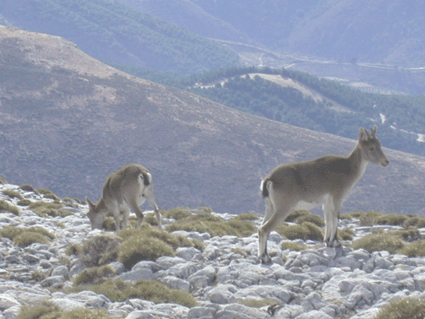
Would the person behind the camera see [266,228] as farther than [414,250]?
No

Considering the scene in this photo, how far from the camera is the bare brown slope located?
4906 inches

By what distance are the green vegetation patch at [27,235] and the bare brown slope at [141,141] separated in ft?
324

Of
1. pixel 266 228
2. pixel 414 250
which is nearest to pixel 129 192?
pixel 266 228

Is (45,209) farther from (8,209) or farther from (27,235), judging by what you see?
(27,235)

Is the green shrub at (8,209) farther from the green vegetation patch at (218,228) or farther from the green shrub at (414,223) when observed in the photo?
the green shrub at (414,223)

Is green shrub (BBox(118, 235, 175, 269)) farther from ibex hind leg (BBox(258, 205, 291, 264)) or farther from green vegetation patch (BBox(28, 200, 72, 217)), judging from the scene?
green vegetation patch (BBox(28, 200, 72, 217))

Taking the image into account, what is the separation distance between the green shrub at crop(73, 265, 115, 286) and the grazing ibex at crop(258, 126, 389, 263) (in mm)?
3590

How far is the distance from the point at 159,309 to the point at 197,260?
397 centimetres

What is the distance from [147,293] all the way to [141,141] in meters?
128

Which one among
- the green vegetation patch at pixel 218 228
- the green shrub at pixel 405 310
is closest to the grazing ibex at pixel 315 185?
the green shrub at pixel 405 310

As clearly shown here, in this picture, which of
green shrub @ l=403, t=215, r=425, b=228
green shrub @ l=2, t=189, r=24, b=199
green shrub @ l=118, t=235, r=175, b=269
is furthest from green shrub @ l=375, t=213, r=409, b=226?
green shrub @ l=2, t=189, r=24, b=199

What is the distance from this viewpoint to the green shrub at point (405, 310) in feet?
32.8

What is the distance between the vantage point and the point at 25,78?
14825cm

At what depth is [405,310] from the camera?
33.0 ft
